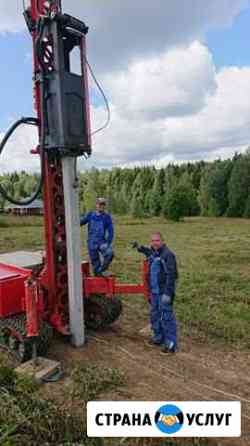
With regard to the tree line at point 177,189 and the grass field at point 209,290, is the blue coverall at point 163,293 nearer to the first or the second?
the grass field at point 209,290

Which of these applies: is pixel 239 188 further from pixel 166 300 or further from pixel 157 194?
Answer: pixel 166 300

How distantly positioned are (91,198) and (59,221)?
54.1m

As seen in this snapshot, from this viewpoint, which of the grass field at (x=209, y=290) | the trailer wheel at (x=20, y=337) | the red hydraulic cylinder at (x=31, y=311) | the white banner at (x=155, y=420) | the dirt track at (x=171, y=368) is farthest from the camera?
the grass field at (x=209, y=290)

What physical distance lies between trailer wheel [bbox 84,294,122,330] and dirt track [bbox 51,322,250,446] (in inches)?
8.0

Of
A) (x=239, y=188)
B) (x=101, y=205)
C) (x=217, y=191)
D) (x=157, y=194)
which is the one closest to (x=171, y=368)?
(x=101, y=205)

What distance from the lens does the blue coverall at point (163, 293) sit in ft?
18.9

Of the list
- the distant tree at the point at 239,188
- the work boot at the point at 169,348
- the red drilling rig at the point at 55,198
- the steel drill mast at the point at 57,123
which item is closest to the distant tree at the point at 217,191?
the distant tree at the point at 239,188

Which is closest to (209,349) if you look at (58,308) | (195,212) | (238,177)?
(58,308)

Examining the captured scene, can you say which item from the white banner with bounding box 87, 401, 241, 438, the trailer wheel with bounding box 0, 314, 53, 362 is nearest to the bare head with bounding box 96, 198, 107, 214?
the trailer wheel with bounding box 0, 314, 53, 362

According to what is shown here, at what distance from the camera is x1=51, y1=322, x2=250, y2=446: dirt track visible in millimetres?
4703

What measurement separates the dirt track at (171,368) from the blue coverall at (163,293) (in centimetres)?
27

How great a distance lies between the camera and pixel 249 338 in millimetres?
6688

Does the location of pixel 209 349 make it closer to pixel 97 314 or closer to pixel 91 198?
pixel 97 314

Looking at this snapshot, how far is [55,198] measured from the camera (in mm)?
5887
